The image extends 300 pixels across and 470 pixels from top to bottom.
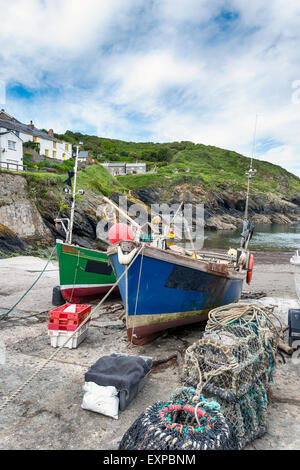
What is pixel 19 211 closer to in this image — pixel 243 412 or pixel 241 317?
pixel 241 317

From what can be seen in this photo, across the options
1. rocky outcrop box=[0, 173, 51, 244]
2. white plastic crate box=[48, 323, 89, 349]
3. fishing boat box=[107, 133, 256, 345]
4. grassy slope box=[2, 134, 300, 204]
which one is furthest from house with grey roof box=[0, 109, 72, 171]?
white plastic crate box=[48, 323, 89, 349]

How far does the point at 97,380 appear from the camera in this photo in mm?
4270

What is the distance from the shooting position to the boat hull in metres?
10.1

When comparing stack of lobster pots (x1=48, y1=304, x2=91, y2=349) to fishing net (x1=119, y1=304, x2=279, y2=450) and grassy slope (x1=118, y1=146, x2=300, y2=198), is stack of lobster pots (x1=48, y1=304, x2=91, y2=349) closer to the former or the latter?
fishing net (x1=119, y1=304, x2=279, y2=450)

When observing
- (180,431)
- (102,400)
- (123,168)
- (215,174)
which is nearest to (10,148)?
(102,400)

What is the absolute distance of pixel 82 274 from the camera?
10.6 meters

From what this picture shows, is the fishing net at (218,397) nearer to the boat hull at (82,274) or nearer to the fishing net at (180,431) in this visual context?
the fishing net at (180,431)

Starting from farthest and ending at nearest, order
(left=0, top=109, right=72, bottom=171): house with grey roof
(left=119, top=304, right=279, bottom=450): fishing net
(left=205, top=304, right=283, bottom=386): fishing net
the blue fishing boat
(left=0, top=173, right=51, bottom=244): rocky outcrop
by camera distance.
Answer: (left=0, top=109, right=72, bottom=171): house with grey roof, (left=0, top=173, right=51, bottom=244): rocky outcrop, the blue fishing boat, (left=205, top=304, right=283, bottom=386): fishing net, (left=119, top=304, right=279, bottom=450): fishing net

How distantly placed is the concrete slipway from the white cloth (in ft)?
0.28

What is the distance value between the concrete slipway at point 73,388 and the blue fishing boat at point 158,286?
0.54m

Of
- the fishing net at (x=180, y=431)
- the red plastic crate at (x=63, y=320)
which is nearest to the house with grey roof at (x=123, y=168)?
the red plastic crate at (x=63, y=320)

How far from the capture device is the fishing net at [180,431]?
2.60m

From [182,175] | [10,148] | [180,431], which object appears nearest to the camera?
[180,431]

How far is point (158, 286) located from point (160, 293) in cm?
20
